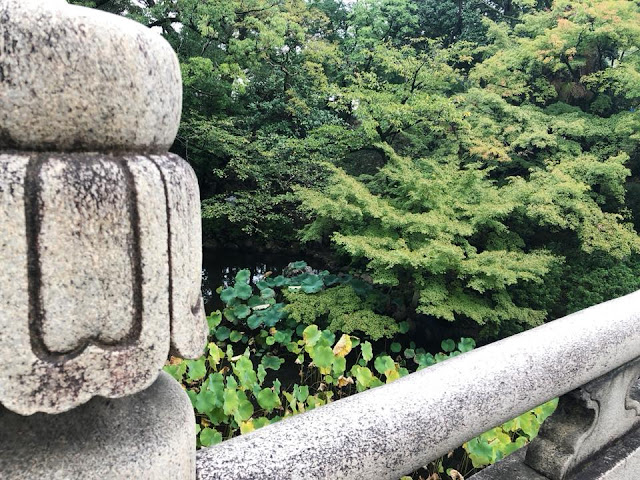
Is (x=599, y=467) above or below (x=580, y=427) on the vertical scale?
below

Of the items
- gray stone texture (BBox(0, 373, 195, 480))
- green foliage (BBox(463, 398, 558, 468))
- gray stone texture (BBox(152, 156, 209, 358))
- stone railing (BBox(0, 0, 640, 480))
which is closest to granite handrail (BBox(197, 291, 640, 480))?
stone railing (BBox(0, 0, 640, 480))

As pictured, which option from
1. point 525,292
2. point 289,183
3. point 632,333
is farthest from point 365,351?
point 289,183

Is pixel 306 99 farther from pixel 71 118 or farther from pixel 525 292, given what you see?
pixel 71 118

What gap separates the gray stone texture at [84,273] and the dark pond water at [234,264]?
7177 millimetres

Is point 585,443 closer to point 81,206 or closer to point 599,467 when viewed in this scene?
point 599,467

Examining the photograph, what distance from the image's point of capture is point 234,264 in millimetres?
→ 9234

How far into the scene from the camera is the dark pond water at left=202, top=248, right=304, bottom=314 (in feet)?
27.2

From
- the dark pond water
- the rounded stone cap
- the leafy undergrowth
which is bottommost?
the dark pond water

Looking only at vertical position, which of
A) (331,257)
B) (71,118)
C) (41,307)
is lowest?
(331,257)

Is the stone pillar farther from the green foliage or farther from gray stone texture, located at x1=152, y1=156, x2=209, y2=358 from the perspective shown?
the green foliage

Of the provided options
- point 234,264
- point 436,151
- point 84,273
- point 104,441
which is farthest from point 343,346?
point 234,264

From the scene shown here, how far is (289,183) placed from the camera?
7.68 metres

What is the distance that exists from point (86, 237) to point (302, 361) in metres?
2.97

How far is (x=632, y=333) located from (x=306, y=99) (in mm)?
8196
